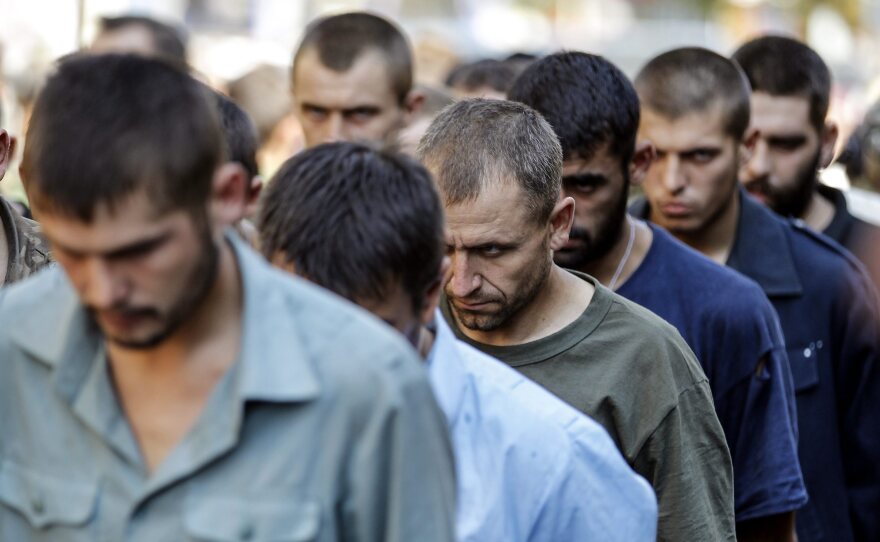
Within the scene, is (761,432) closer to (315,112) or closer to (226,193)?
(226,193)

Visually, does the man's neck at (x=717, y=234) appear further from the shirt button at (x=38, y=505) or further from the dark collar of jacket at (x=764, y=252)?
the shirt button at (x=38, y=505)

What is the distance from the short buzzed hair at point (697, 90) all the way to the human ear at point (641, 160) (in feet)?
2.19

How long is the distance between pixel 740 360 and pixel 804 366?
915 mm

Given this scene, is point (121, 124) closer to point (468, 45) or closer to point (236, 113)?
point (236, 113)

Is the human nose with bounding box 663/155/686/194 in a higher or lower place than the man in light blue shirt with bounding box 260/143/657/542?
lower

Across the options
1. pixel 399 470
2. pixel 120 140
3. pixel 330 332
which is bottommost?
pixel 399 470

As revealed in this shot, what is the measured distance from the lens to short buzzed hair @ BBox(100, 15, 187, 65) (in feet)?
26.7

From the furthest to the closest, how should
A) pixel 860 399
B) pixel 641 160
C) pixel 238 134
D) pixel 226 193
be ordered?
A: pixel 860 399 < pixel 641 160 < pixel 238 134 < pixel 226 193

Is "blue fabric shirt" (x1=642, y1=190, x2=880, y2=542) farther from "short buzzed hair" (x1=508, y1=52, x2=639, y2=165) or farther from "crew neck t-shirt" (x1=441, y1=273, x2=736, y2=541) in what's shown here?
"crew neck t-shirt" (x1=441, y1=273, x2=736, y2=541)

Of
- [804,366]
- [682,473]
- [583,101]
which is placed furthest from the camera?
[804,366]

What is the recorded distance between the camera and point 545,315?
372cm

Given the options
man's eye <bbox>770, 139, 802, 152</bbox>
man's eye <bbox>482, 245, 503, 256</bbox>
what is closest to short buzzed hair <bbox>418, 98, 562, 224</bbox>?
man's eye <bbox>482, 245, 503, 256</bbox>

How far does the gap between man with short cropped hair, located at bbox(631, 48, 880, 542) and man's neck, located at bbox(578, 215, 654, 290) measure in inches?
29.7

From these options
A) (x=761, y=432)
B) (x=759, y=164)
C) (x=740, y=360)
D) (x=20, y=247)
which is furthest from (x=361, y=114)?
(x=20, y=247)
